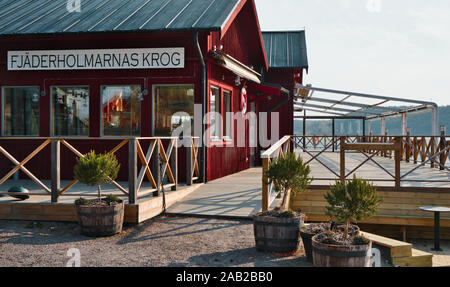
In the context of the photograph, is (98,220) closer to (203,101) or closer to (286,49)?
(203,101)

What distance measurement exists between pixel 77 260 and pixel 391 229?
7217 millimetres

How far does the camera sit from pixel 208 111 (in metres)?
9.87

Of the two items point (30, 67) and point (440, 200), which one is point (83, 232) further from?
point (440, 200)

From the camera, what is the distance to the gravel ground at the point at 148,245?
5195 mm

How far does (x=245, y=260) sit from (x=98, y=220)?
2178 mm

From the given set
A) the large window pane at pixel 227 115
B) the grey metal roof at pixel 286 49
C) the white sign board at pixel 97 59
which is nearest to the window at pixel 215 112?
the large window pane at pixel 227 115

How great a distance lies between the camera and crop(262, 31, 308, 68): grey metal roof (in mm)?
17062

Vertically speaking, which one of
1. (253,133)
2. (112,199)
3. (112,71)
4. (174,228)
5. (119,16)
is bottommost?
(174,228)

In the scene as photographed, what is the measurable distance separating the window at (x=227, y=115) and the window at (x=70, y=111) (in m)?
3.49

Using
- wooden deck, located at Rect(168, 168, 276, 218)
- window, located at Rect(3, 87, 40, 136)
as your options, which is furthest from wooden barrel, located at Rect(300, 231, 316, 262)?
window, located at Rect(3, 87, 40, 136)

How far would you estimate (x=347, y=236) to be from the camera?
5.06 m

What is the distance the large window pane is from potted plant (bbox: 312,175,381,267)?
6.79 meters

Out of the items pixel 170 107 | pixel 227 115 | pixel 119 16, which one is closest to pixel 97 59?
pixel 119 16

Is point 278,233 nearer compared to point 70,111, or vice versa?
point 278,233
